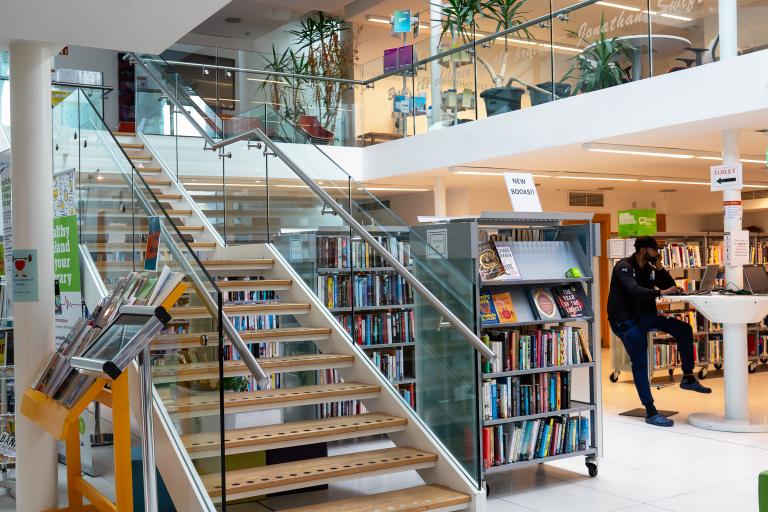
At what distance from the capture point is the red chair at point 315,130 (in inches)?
442

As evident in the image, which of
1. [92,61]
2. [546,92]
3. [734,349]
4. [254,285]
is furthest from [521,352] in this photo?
[92,61]

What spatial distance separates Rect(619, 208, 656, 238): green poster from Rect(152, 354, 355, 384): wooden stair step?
5.29 metres

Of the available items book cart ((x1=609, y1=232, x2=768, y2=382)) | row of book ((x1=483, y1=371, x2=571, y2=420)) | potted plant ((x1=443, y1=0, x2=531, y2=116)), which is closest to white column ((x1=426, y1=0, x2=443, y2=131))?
potted plant ((x1=443, y1=0, x2=531, y2=116))

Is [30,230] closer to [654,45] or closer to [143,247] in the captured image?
[143,247]

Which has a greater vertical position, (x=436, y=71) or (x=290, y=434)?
(x=436, y=71)

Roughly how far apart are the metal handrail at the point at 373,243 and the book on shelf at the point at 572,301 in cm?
117

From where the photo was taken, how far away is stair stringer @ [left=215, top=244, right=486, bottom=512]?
15.7 feet

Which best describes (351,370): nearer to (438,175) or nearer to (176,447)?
(176,447)

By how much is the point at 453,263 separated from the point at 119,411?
2.27 meters

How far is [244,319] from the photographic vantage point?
8.27 m

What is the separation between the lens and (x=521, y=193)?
6215mm

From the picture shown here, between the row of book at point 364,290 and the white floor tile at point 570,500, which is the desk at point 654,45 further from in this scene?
the white floor tile at point 570,500

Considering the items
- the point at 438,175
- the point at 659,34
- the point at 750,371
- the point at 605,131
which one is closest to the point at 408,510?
the point at 605,131

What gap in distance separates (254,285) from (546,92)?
13.1 feet
